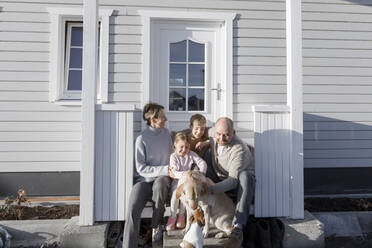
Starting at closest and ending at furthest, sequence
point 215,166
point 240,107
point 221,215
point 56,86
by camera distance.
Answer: point 221,215 < point 215,166 < point 56,86 < point 240,107

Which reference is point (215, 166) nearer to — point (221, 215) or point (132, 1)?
point (221, 215)

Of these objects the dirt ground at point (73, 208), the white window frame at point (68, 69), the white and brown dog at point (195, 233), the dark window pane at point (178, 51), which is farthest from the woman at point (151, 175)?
the white window frame at point (68, 69)

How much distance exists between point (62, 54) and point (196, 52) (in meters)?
1.80

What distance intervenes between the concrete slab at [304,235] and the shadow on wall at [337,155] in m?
1.38

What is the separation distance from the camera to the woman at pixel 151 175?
2.07 metres

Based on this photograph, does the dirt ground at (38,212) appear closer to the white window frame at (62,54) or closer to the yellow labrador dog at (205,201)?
the white window frame at (62,54)

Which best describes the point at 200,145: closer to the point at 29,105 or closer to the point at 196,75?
the point at 196,75

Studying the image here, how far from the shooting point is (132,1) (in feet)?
11.0

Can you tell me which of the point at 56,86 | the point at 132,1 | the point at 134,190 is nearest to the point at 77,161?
the point at 56,86

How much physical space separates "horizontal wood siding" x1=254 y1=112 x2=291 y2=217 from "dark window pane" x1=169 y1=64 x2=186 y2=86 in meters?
1.45

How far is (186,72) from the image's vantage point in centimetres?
350

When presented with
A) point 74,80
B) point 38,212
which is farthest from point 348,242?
point 74,80

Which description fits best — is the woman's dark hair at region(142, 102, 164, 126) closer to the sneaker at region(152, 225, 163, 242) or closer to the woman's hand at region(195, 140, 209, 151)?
the woman's hand at region(195, 140, 209, 151)

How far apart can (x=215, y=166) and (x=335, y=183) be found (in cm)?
226
